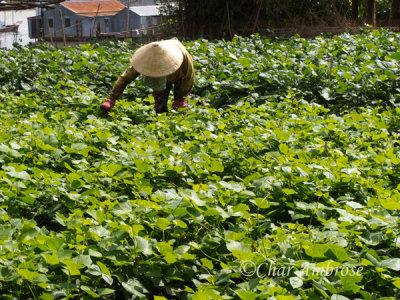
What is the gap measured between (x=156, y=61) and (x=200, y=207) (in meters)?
2.97

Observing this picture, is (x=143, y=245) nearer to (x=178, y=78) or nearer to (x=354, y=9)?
(x=178, y=78)

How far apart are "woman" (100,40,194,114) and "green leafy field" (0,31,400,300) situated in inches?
11.4

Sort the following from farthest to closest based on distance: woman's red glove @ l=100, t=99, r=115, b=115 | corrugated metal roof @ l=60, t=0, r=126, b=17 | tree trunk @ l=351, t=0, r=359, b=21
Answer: corrugated metal roof @ l=60, t=0, r=126, b=17
tree trunk @ l=351, t=0, r=359, b=21
woman's red glove @ l=100, t=99, r=115, b=115

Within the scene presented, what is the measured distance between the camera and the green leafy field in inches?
103

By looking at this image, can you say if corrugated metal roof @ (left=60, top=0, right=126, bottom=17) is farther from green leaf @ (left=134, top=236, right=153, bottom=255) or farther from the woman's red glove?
green leaf @ (left=134, top=236, right=153, bottom=255)

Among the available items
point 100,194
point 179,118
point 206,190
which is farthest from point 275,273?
point 179,118

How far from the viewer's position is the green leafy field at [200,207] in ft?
8.54

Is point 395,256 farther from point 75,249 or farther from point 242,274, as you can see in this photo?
point 75,249

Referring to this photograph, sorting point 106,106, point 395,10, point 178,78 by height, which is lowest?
point 395,10

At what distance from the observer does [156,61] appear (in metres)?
5.78

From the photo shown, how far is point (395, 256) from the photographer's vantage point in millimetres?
2838

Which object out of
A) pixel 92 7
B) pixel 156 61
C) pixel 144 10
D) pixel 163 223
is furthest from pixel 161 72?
pixel 92 7

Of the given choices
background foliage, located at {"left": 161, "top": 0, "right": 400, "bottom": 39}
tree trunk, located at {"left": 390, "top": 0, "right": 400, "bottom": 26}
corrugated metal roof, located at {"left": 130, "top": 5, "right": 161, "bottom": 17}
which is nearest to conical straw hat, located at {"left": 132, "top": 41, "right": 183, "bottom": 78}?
background foliage, located at {"left": 161, "top": 0, "right": 400, "bottom": 39}

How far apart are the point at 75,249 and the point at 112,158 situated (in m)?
1.42
